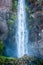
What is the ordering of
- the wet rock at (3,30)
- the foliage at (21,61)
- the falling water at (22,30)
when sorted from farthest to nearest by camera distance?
the falling water at (22,30), the wet rock at (3,30), the foliage at (21,61)

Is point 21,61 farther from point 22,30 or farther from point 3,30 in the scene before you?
point 22,30

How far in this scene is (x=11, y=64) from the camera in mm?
6941

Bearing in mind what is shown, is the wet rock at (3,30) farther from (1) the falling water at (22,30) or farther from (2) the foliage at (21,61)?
(2) the foliage at (21,61)

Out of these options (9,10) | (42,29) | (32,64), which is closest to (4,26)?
(9,10)

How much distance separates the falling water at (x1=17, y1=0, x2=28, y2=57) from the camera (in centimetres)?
827

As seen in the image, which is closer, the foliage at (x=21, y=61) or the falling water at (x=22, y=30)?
the foliage at (x=21, y=61)

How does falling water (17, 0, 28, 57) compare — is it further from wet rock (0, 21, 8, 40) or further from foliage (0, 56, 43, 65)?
foliage (0, 56, 43, 65)

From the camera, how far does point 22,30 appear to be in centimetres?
839

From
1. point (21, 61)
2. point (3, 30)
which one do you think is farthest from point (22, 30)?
point (21, 61)

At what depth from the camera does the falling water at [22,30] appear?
326 inches

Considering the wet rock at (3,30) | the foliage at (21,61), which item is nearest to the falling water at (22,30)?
the wet rock at (3,30)

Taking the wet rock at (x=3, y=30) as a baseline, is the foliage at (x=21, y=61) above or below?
below

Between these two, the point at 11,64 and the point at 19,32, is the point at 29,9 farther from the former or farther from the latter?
the point at 11,64

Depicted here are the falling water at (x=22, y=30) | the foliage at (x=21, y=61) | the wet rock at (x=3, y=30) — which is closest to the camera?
the foliage at (x=21, y=61)
